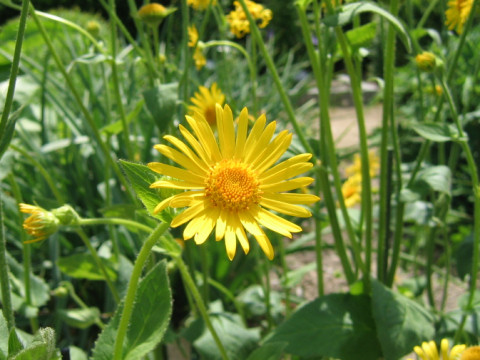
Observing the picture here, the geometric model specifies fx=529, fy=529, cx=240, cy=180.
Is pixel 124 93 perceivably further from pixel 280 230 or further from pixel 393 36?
pixel 280 230

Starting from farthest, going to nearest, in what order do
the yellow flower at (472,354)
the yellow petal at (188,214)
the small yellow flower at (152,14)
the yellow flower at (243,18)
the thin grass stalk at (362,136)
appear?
the yellow flower at (243,18) → the small yellow flower at (152,14) → the thin grass stalk at (362,136) → the yellow flower at (472,354) → the yellow petal at (188,214)

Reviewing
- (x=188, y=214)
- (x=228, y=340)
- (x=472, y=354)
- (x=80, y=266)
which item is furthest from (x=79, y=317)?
(x=472, y=354)

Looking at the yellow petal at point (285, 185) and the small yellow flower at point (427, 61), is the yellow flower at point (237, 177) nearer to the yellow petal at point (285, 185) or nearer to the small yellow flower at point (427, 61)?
Answer: the yellow petal at point (285, 185)

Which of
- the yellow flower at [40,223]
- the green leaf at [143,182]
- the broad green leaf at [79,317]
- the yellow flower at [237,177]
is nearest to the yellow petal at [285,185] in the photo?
the yellow flower at [237,177]

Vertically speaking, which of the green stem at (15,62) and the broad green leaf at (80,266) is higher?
the green stem at (15,62)

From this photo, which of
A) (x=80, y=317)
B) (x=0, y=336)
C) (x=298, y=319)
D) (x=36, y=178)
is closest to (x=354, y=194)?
(x=298, y=319)
